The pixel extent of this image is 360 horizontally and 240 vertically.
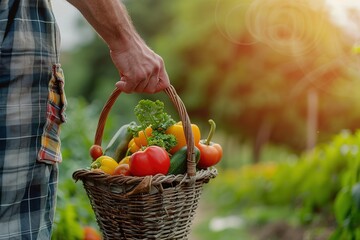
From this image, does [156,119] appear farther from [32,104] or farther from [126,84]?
[32,104]

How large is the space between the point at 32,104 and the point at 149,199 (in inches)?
21.4

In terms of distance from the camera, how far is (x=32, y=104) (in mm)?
2051

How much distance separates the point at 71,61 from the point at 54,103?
74.3 ft

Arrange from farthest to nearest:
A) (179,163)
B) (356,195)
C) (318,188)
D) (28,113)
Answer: (318,188) → (356,195) → (179,163) → (28,113)

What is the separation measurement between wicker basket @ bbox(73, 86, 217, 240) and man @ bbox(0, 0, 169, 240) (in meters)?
0.25

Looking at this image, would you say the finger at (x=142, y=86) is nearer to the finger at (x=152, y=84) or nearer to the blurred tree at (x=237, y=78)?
the finger at (x=152, y=84)

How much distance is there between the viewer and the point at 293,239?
5.93m

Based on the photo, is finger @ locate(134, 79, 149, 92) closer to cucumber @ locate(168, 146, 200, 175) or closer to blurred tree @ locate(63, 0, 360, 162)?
cucumber @ locate(168, 146, 200, 175)

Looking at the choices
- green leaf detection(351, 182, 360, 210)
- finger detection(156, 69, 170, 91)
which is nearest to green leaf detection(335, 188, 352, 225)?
green leaf detection(351, 182, 360, 210)

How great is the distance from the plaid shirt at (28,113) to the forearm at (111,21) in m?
0.12

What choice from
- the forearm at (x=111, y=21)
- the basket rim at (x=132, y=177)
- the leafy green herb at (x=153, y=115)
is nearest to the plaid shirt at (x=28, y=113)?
the forearm at (x=111, y=21)

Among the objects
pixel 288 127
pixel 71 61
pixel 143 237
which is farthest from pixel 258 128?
pixel 143 237

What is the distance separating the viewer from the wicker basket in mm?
2303


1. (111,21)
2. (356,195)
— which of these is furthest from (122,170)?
(356,195)
